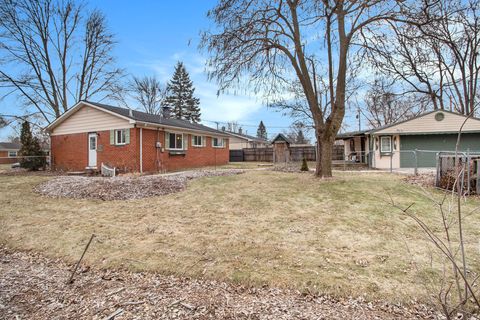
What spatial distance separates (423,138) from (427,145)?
497 mm

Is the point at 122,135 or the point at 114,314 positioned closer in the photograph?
the point at 114,314

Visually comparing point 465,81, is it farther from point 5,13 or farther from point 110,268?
point 5,13

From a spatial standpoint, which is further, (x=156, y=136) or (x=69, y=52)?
(x=69, y=52)

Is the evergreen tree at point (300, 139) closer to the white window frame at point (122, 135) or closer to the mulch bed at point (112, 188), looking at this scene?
the white window frame at point (122, 135)

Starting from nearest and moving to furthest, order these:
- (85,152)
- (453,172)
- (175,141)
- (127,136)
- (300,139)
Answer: (453,172) → (127,136) → (85,152) → (175,141) → (300,139)

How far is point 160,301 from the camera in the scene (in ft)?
10.3

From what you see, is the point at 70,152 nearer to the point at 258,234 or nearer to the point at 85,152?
the point at 85,152

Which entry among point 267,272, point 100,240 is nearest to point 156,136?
point 100,240

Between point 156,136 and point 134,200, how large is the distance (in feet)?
25.6

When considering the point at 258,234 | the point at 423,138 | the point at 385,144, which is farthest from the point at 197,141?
the point at 258,234

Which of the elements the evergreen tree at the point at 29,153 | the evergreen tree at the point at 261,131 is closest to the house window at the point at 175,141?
the evergreen tree at the point at 29,153

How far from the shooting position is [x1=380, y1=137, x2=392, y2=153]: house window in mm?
16875

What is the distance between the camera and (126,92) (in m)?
25.1

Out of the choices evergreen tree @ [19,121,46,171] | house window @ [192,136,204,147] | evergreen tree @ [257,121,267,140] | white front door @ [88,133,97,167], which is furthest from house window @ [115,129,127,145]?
evergreen tree @ [257,121,267,140]
